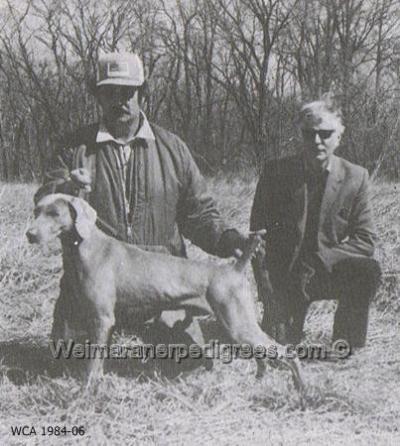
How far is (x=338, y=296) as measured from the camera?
12.6 ft

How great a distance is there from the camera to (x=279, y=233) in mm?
3807

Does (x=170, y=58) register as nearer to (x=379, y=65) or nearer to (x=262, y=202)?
(x=379, y=65)

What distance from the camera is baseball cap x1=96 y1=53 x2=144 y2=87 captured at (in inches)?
125

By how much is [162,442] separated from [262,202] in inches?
65.2

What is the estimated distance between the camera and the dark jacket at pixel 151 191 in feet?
11.1

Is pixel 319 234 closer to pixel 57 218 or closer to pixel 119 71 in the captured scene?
pixel 119 71

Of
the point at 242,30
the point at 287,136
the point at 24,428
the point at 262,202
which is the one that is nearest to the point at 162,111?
the point at 242,30

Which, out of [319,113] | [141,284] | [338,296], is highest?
[319,113]

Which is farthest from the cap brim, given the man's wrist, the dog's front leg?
the dog's front leg

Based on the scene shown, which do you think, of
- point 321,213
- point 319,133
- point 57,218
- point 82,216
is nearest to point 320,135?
point 319,133

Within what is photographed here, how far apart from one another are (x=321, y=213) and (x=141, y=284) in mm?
1253

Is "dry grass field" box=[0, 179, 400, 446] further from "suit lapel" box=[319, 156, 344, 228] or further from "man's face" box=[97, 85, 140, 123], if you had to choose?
"man's face" box=[97, 85, 140, 123]

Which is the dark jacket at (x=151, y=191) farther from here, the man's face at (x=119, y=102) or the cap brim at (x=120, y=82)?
the cap brim at (x=120, y=82)

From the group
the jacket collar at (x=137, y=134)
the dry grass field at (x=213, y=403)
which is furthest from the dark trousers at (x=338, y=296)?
the jacket collar at (x=137, y=134)
